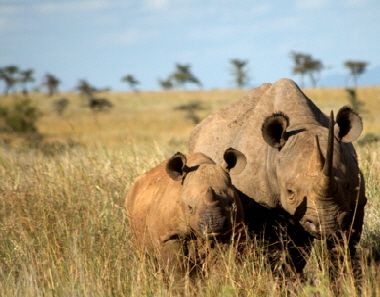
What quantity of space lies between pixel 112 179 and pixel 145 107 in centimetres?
4245

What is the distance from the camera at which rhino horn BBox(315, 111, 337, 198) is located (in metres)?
4.29

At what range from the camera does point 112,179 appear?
7910 millimetres

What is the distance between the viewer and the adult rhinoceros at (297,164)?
4.43 m

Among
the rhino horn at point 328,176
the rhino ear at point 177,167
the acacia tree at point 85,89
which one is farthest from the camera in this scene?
the acacia tree at point 85,89

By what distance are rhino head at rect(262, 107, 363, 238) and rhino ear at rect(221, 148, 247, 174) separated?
360 mm

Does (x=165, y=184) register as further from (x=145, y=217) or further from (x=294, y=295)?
(x=294, y=295)

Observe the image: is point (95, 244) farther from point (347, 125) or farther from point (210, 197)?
point (347, 125)

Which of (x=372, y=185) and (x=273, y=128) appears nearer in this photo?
(x=273, y=128)

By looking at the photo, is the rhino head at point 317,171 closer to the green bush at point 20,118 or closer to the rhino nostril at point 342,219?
the rhino nostril at point 342,219

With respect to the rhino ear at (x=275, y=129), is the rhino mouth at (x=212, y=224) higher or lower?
lower

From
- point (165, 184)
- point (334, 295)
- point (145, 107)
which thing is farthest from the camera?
point (145, 107)

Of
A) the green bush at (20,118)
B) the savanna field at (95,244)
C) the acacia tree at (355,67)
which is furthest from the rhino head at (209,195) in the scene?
the acacia tree at (355,67)

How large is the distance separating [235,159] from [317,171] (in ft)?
2.61

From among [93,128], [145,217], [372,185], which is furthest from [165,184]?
[93,128]
